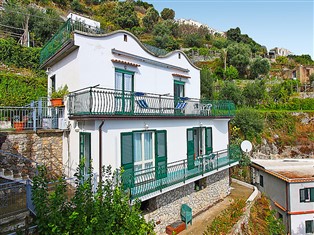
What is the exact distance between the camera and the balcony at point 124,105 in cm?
887

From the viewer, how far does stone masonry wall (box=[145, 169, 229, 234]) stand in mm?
10266

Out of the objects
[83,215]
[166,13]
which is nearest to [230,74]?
[83,215]

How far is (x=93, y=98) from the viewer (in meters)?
9.05

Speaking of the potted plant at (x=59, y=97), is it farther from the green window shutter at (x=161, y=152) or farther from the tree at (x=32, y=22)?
the tree at (x=32, y=22)

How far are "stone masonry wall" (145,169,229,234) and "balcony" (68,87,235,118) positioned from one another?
3.93 metres

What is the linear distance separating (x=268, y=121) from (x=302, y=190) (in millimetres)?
13551

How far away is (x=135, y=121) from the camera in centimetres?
949

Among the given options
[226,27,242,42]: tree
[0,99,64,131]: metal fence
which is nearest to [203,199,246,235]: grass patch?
[0,99,64,131]: metal fence

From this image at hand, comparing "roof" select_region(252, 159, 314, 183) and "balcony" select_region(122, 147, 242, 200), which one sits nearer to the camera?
"balcony" select_region(122, 147, 242, 200)

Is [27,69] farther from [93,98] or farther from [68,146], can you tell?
[93,98]

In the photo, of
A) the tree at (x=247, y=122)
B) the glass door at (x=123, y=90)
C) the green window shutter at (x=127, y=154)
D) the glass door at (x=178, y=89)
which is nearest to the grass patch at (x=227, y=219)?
the green window shutter at (x=127, y=154)

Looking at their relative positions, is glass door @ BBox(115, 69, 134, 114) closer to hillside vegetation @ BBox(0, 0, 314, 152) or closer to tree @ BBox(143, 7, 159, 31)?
hillside vegetation @ BBox(0, 0, 314, 152)

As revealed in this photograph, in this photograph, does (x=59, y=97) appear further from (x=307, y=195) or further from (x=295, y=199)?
(x=307, y=195)

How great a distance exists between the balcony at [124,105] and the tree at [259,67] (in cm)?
3665
